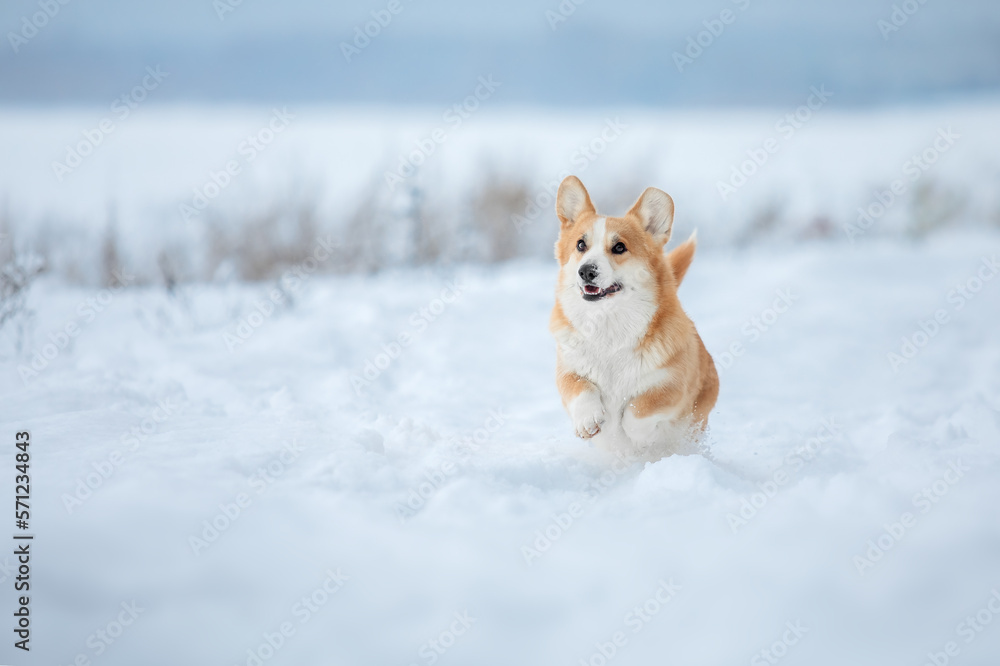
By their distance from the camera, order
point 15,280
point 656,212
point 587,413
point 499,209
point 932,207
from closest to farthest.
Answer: point 587,413 < point 656,212 < point 15,280 < point 499,209 < point 932,207

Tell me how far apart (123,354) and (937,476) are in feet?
17.4

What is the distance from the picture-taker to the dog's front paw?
134 inches

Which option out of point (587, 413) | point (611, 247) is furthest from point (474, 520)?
point (611, 247)

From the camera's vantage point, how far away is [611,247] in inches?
136

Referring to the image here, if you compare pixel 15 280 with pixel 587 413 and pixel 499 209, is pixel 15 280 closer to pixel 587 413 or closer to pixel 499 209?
pixel 587 413

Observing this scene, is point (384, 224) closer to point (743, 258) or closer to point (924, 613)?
point (743, 258)

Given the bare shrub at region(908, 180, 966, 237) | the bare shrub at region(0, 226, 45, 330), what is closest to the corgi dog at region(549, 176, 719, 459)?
the bare shrub at region(0, 226, 45, 330)

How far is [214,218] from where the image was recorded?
26.7ft

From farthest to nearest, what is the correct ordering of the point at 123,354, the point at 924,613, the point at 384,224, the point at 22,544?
the point at 384,224 < the point at 123,354 < the point at 22,544 < the point at 924,613

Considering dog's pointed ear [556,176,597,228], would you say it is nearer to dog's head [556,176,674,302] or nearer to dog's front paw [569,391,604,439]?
dog's head [556,176,674,302]

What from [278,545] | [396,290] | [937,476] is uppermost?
[396,290]

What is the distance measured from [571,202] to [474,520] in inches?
69.1

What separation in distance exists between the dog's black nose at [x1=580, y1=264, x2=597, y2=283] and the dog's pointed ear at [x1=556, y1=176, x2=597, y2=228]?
0.60 metres

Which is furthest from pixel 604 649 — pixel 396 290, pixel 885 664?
pixel 396 290
